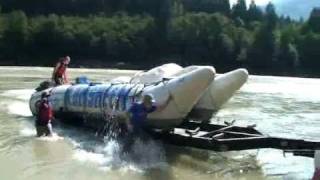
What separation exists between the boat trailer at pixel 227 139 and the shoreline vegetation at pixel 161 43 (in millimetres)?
77637

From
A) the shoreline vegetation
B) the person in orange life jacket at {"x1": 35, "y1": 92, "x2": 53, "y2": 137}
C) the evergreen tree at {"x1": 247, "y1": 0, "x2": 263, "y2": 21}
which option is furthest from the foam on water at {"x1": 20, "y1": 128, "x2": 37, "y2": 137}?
the evergreen tree at {"x1": 247, "y1": 0, "x2": 263, "y2": 21}

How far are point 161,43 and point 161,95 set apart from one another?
322ft

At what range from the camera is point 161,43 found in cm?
11588

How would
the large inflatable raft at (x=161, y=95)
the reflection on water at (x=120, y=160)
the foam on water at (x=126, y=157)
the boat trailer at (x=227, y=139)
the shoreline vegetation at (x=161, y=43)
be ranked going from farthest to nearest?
the shoreline vegetation at (x=161, y=43) → the large inflatable raft at (x=161, y=95) → the foam on water at (x=126, y=157) → the reflection on water at (x=120, y=160) → the boat trailer at (x=227, y=139)

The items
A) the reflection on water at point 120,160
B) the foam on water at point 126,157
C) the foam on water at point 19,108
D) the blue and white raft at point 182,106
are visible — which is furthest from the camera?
the foam on water at point 19,108

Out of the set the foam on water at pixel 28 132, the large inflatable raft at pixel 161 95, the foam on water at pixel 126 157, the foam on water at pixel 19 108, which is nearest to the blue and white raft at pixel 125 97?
the large inflatable raft at pixel 161 95

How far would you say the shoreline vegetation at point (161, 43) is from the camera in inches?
4048

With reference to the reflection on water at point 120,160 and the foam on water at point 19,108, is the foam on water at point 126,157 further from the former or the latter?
the foam on water at point 19,108

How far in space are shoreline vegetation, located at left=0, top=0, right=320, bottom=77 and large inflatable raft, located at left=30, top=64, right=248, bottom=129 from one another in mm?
72822

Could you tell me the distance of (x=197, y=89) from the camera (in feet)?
57.7

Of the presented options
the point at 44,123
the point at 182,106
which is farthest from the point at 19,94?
the point at 182,106

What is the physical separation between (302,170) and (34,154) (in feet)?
23.5

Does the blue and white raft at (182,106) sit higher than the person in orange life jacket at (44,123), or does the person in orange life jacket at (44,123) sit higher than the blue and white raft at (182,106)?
the blue and white raft at (182,106)

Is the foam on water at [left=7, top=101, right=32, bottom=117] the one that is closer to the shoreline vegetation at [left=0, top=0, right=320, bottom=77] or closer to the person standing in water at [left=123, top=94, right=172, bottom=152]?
the person standing in water at [left=123, top=94, right=172, bottom=152]
